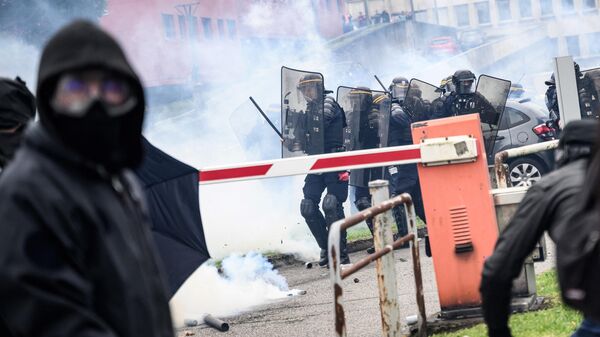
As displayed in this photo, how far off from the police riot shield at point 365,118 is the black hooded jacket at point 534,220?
10.8 m

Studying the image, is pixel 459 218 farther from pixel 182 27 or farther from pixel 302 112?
pixel 182 27

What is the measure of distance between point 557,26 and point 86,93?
49.4 metres

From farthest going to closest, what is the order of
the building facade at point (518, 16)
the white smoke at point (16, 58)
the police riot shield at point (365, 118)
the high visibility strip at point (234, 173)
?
the building facade at point (518, 16) < the white smoke at point (16, 58) < the police riot shield at point (365, 118) < the high visibility strip at point (234, 173)

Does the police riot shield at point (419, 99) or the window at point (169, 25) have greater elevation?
the window at point (169, 25)

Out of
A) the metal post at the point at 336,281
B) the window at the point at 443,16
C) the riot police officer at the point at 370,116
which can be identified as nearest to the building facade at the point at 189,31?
the riot police officer at the point at 370,116

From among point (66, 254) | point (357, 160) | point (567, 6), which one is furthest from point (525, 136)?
point (567, 6)

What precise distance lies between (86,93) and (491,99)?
12382mm

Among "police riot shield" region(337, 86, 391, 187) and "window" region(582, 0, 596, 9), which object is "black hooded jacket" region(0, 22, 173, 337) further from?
"window" region(582, 0, 596, 9)

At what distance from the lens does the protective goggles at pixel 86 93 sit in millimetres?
2410

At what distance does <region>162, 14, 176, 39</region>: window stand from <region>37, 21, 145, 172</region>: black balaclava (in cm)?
2144

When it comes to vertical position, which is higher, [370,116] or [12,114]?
[12,114]

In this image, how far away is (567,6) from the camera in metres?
50.7

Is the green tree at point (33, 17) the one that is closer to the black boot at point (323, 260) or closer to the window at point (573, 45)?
the black boot at point (323, 260)

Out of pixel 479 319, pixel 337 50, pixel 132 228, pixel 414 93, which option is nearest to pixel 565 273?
pixel 132 228
